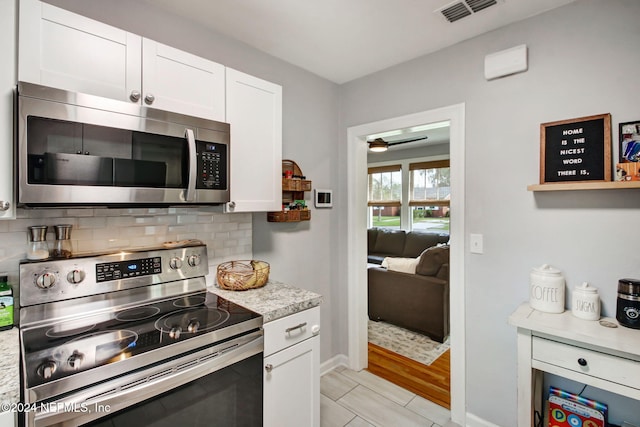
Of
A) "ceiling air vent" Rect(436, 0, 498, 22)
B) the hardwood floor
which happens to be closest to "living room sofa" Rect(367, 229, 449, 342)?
the hardwood floor

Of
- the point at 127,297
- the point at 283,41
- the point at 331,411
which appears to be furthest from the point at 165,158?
the point at 331,411

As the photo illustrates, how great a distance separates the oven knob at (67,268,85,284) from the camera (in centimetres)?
136

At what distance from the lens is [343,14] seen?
5.75 ft

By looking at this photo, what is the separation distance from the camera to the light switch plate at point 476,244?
198 centimetres

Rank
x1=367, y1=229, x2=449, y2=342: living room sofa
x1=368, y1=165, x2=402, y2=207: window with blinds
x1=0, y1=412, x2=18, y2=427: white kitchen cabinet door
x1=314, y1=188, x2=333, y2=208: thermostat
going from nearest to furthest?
1. x1=0, y1=412, x2=18, y2=427: white kitchen cabinet door
2. x1=314, y1=188, x2=333, y2=208: thermostat
3. x1=367, y1=229, x2=449, y2=342: living room sofa
4. x1=368, y1=165, x2=402, y2=207: window with blinds

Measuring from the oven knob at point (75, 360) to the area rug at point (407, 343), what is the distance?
2.59 metres

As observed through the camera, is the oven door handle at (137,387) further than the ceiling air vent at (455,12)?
No

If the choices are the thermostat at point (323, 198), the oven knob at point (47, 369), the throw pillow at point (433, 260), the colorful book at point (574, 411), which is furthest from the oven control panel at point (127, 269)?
the throw pillow at point (433, 260)

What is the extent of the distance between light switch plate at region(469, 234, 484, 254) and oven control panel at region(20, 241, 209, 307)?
161 cm

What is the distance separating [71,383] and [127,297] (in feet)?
2.14

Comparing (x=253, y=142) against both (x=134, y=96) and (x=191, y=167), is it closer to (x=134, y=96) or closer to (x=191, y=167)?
(x=191, y=167)

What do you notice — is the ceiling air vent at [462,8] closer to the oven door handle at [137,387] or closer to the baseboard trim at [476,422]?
the oven door handle at [137,387]

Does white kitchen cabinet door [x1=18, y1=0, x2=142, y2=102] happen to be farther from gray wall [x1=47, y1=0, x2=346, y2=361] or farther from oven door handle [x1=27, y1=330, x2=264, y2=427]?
oven door handle [x1=27, y1=330, x2=264, y2=427]

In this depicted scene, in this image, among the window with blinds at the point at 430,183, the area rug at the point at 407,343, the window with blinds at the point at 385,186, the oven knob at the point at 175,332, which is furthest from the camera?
the window with blinds at the point at 385,186
